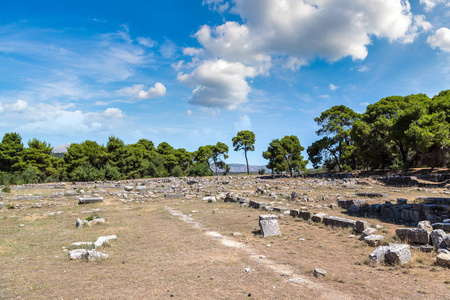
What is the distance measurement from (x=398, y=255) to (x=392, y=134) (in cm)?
2799

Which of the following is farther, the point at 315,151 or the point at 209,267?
the point at 315,151

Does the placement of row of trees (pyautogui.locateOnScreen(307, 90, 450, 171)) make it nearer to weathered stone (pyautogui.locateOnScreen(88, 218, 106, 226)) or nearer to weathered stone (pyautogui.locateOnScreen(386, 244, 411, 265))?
weathered stone (pyautogui.locateOnScreen(386, 244, 411, 265))

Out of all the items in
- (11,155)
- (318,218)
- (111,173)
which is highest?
(11,155)

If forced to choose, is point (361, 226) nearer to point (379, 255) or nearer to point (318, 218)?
point (318, 218)

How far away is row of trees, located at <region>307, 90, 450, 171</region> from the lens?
2573 cm

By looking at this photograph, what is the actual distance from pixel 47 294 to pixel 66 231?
21.8 feet

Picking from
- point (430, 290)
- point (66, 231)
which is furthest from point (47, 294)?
point (430, 290)

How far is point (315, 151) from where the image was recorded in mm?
44562

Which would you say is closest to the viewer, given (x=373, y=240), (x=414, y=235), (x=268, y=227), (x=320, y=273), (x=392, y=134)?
(x=320, y=273)

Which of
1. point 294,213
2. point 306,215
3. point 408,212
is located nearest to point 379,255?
point 306,215

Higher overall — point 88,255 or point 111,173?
point 111,173

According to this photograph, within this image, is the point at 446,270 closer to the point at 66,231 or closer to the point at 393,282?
the point at 393,282

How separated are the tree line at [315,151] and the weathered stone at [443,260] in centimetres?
2285

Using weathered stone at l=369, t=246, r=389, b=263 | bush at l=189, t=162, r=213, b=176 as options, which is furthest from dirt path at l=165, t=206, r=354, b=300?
bush at l=189, t=162, r=213, b=176
